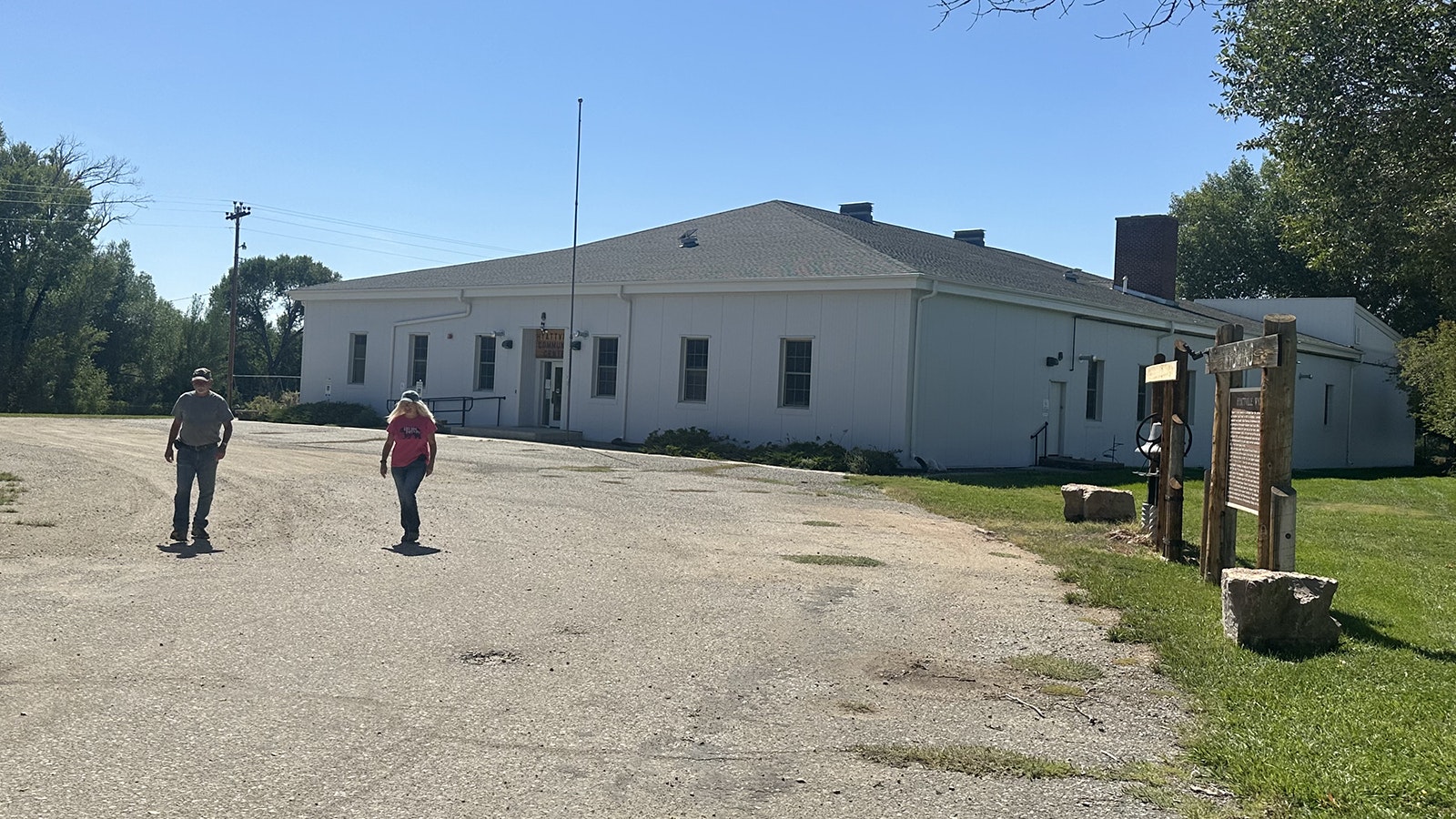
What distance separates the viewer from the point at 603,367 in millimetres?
29375

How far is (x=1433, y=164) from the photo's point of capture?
47.5 ft

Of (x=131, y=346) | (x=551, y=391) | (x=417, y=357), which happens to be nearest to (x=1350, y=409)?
(x=551, y=391)

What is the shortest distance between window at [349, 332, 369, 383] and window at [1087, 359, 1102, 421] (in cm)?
1918

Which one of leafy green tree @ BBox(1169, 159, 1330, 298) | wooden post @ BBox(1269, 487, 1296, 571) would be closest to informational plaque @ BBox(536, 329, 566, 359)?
wooden post @ BBox(1269, 487, 1296, 571)

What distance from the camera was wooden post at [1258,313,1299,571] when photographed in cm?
892

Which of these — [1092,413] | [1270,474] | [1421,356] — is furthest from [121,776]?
[1421,356]

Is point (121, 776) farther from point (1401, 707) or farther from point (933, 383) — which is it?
point (933, 383)

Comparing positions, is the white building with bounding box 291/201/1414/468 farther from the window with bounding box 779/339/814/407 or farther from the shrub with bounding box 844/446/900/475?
the shrub with bounding box 844/446/900/475

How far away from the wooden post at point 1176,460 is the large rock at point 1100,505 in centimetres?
274

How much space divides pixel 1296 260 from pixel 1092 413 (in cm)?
Answer: 3056

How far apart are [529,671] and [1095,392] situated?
25204 mm

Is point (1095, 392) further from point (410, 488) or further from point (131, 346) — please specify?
point (131, 346)

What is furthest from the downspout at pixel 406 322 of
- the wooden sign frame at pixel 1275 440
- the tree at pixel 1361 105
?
the wooden sign frame at pixel 1275 440

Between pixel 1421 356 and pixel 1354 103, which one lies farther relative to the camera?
pixel 1421 356
